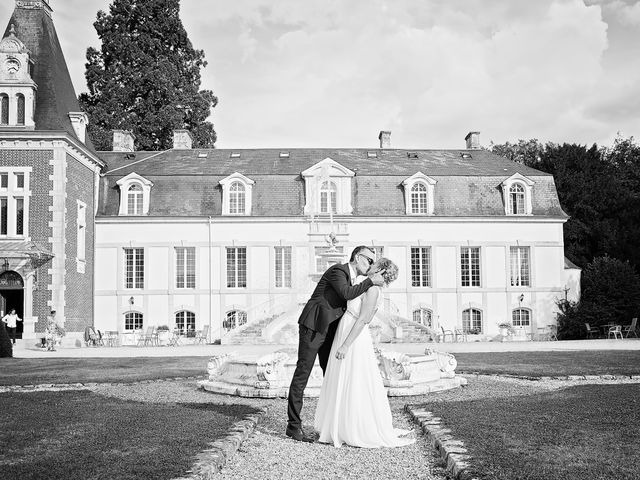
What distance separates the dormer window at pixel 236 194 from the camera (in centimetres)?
3147

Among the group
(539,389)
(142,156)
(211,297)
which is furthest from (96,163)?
(539,389)

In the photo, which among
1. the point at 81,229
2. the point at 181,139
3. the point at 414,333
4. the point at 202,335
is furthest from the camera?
the point at 181,139

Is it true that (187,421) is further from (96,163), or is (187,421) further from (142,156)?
(142,156)

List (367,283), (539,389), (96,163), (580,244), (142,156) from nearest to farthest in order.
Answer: (367,283) < (539,389) < (96,163) < (142,156) < (580,244)

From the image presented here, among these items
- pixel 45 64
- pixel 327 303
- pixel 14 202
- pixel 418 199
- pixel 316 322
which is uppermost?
pixel 45 64

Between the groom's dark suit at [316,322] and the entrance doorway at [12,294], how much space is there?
20178 mm

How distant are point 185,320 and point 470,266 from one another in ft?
40.7

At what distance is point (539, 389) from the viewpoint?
36.6 feet

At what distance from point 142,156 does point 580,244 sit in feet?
75.0

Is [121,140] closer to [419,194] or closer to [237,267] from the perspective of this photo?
[237,267]

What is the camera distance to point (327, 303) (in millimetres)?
7238

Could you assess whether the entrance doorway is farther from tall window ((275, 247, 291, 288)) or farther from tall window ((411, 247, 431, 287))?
tall window ((411, 247, 431, 287))

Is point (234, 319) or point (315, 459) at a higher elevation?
point (234, 319)

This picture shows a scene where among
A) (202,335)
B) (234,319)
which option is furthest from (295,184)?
(202,335)
